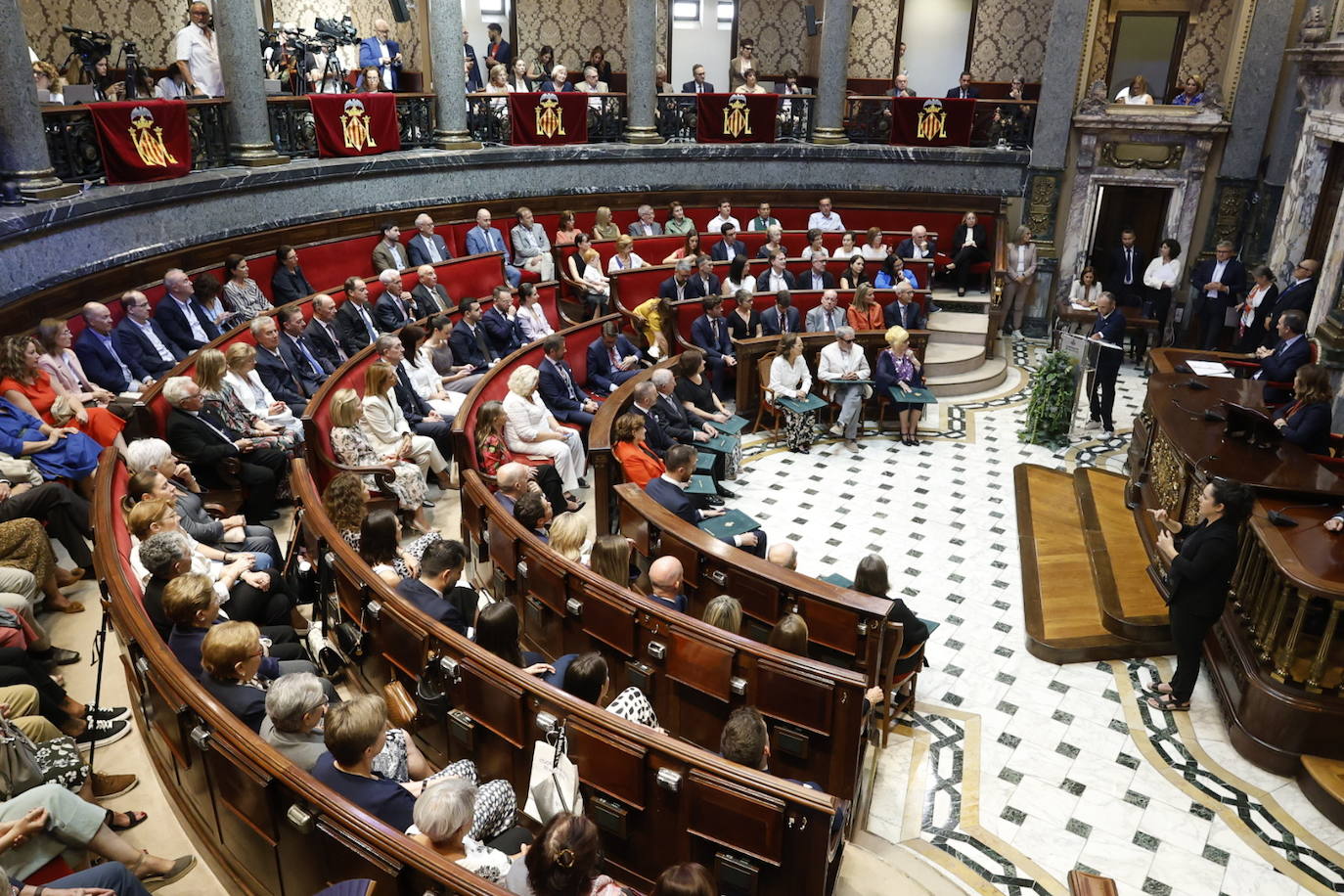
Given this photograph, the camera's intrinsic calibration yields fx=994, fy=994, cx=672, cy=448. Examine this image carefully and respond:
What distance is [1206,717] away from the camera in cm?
578

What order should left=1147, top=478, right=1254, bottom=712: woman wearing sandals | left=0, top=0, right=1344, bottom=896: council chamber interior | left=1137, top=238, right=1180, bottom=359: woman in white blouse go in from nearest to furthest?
left=0, top=0, right=1344, bottom=896: council chamber interior
left=1147, top=478, right=1254, bottom=712: woman wearing sandals
left=1137, top=238, right=1180, bottom=359: woman in white blouse

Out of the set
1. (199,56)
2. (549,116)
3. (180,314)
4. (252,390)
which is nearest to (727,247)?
(549,116)

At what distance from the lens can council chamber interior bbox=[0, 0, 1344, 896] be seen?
360cm

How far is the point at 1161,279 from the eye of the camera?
39.3 feet

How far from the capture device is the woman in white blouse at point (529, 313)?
9.17 m

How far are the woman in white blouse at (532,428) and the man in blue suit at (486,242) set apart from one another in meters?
3.60

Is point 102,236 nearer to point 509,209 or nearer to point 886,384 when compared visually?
point 509,209

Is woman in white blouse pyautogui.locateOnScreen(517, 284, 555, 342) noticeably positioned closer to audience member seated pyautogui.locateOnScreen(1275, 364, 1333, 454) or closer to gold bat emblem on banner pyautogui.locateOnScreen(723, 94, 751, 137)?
gold bat emblem on banner pyautogui.locateOnScreen(723, 94, 751, 137)

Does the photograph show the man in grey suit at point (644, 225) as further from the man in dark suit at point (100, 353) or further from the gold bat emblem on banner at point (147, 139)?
the man in dark suit at point (100, 353)

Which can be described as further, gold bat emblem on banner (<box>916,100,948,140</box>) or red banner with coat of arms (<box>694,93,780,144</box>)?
gold bat emblem on banner (<box>916,100,948,140</box>)

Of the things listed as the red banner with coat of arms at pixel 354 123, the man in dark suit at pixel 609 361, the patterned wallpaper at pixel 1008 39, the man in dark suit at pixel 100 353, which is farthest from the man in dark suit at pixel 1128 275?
the man in dark suit at pixel 100 353

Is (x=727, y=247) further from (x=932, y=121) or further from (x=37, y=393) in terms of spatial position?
(x=37, y=393)

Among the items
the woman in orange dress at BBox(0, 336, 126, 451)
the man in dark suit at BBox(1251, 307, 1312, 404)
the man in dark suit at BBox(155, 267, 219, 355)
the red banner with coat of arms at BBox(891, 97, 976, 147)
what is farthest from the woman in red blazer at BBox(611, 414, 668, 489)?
the red banner with coat of arms at BBox(891, 97, 976, 147)

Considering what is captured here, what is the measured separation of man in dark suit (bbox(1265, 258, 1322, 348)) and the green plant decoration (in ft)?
7.43
